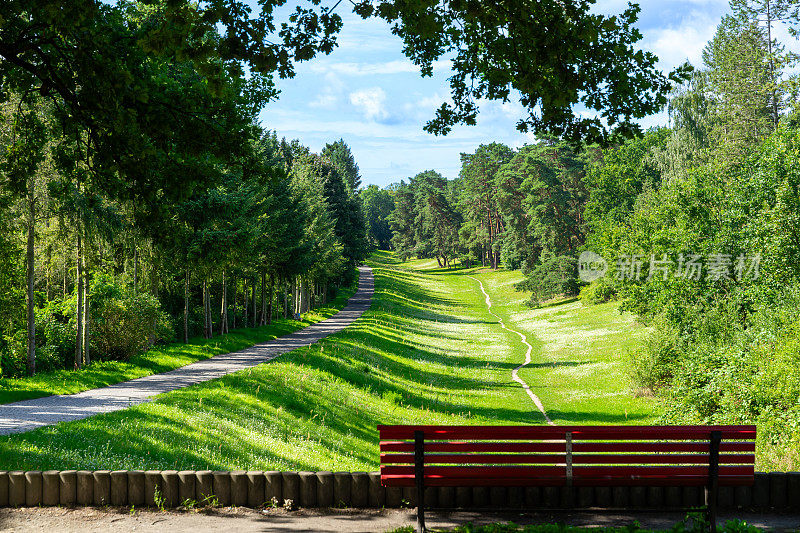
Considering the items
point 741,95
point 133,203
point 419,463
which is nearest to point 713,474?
point 419,463

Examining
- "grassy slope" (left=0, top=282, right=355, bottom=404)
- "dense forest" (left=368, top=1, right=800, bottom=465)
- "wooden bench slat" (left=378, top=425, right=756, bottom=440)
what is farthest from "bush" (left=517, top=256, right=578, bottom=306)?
"wooden bench slat" (left=378, top=425, right=756, bottom=440)

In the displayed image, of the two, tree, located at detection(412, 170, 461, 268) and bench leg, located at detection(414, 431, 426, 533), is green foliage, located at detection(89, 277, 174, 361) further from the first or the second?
tree, located at detection(412, 170, 461, 268)

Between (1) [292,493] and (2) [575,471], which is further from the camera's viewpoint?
(1) [292,493]

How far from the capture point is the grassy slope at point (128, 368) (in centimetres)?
2025

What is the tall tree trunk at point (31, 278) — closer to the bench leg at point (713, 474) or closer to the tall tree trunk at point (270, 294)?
the bench leg at point (713, 474)

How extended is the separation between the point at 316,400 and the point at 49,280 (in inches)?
788

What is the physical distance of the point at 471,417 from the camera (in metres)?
26.6

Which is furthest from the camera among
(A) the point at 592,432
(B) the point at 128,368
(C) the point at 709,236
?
(C) the point at 709,236

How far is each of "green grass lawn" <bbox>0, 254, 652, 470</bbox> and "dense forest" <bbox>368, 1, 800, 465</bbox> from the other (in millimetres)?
4588

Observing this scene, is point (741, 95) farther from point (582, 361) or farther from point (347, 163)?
point (347, 163)

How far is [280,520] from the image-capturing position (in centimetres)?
838

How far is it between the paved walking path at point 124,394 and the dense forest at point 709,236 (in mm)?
13646

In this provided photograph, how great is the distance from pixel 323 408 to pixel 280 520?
13.7 metres

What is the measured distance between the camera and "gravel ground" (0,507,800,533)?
813 cm
